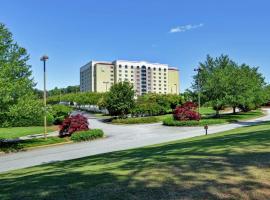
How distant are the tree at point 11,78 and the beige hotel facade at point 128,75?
140m

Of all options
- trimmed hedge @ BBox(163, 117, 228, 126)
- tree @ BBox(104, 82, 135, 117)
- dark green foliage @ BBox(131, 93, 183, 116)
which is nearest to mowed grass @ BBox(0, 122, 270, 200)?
trimmed hedge @ BBox(163, 117, 228, 126)

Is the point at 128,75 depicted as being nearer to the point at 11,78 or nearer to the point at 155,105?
the point at 155,105

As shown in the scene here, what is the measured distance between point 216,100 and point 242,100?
3328 millimetres

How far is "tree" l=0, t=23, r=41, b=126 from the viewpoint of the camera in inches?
888

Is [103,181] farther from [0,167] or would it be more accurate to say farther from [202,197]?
[0,167]

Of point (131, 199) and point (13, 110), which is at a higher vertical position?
point (13, 110)

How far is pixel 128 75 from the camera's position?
582 feet

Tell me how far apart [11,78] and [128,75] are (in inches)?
6058

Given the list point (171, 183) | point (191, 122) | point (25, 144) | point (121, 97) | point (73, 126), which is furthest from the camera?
point (121, 97)

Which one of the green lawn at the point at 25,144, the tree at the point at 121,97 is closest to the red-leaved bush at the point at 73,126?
the green lawn at the point at 25,144

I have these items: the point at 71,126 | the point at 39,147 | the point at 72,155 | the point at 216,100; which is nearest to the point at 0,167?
the point at 72,155

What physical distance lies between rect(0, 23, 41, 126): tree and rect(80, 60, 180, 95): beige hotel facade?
140 meters

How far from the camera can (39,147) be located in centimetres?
2666

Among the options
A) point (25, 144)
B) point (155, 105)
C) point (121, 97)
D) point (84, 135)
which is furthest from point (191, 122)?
point (155, 105)
